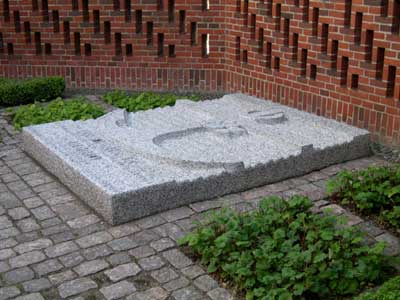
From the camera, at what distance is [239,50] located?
8516mm

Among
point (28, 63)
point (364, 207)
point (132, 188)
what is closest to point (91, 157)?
point (132, 188)

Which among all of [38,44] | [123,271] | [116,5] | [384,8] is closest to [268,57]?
[384,8]

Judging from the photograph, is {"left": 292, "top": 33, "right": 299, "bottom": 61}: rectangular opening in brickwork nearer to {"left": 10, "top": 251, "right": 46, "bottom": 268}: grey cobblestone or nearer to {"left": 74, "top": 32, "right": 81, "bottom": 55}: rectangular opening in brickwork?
{"left": 74, "top": 32, "right": 81, "bottom": 55}: rectangular opening in brickwork

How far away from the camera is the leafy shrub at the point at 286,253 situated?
3.78 metres

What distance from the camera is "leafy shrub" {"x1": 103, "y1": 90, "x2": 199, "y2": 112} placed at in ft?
26.4

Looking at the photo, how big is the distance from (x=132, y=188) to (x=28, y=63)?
5.21 m

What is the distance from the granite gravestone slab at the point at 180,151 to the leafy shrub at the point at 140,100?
0.80 meters

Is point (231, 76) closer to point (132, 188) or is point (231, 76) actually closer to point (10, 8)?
point (10, 8)

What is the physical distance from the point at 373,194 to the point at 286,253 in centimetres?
126

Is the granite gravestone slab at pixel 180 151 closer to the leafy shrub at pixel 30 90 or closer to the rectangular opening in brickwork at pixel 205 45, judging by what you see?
the rectangular opening in brickwork at pixel 205 45

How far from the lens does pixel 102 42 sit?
8.95 m

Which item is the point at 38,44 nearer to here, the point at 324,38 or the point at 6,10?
the point at 6,10

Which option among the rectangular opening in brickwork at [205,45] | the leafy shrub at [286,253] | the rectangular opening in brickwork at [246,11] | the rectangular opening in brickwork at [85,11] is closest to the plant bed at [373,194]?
the leafy shrub at [286,253]

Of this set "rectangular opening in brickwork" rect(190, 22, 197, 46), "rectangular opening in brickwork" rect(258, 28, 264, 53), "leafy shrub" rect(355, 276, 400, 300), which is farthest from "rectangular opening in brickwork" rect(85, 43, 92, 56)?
"leafy shrub" rect(355, 276, 400, 300)
